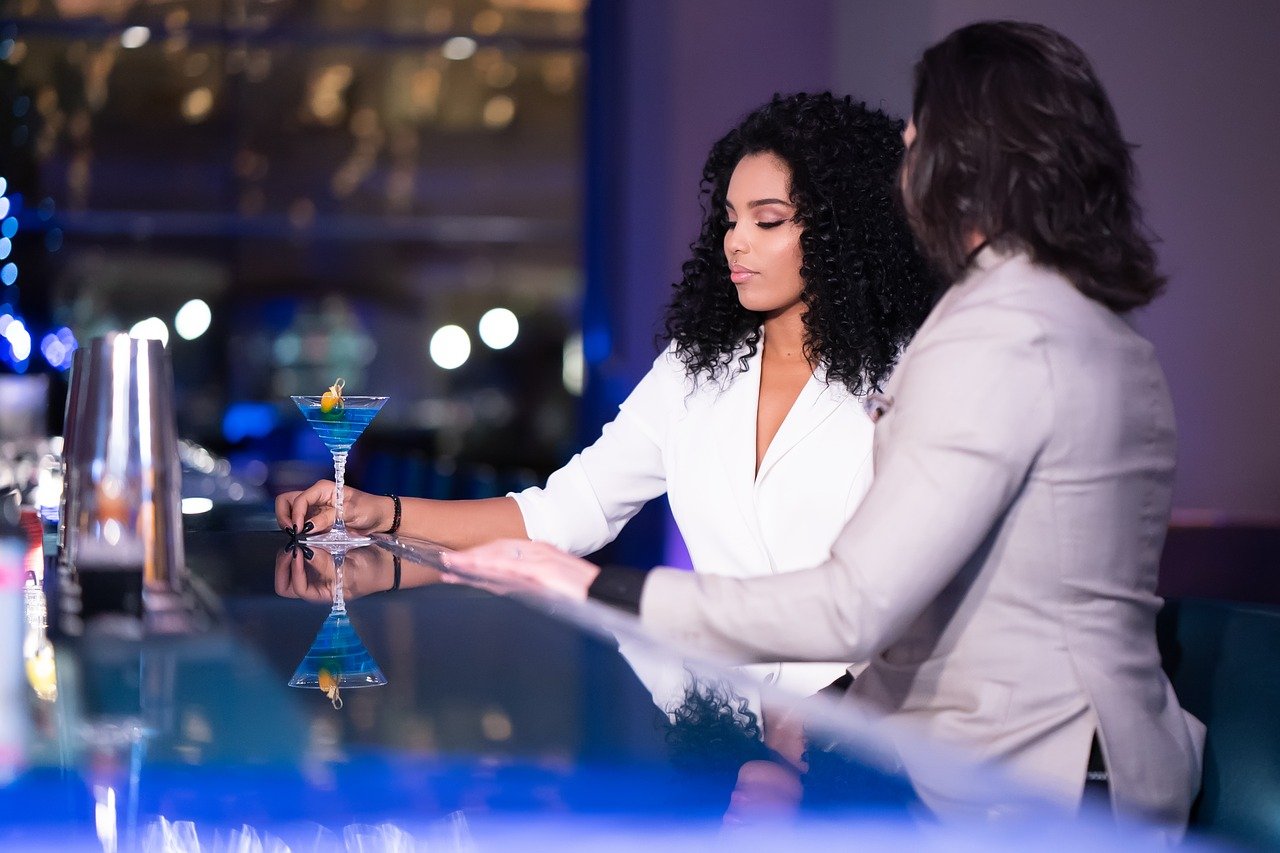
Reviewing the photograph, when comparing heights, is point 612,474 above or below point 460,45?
below

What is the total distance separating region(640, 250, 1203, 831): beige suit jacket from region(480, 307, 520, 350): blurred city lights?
385 inches

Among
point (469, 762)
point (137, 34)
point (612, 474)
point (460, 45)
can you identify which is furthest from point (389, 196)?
point (469, 762)

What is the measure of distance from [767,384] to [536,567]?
3.18ft

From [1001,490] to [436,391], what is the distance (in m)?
9.81

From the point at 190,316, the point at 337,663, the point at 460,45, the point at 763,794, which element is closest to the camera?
the point at 763,794

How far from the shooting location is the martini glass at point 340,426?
81.3 inches

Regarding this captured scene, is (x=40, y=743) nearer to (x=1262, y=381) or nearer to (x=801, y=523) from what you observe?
(x=801, y=523)

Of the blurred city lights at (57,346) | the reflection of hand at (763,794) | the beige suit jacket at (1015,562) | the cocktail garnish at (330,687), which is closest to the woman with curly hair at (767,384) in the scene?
the beige suit jacket at (1015,562)

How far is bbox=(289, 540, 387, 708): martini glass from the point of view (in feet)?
3.53

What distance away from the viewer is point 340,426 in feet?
6.82

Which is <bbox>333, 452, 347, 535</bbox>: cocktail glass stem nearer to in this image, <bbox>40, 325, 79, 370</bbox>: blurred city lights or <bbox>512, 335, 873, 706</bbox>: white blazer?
<bbox>512, 335, 873, 706</bbox>: white blazer

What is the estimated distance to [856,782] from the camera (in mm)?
806

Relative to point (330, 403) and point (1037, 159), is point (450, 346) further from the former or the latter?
point (1037, 159)

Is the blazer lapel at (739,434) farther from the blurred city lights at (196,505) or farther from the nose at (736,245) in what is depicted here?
the blurred city lights at (196,505)
